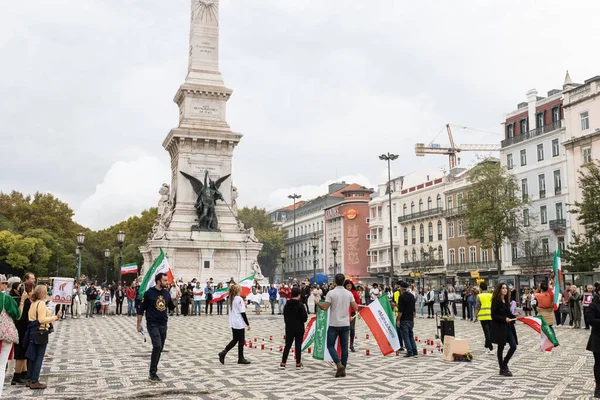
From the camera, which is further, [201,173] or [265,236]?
[265,236]

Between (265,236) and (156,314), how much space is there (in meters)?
92.3

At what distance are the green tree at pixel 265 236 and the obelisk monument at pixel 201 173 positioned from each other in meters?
58.4

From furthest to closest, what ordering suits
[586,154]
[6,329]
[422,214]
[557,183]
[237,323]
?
[422,214], [557,183], [586,154], [237,323], [6,329]

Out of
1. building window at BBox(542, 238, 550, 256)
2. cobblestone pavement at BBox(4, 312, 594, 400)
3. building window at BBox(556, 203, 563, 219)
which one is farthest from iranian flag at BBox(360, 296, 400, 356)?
building window at BBox(556, 203, 563, 219)

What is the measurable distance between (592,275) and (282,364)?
1857cm

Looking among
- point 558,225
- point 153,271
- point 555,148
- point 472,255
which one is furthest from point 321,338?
point 472,255

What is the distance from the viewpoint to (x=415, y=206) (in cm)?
7381

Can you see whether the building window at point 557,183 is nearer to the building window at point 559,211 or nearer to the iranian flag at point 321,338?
the building window at point 559,211

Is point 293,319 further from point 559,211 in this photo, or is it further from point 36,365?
point 559,211

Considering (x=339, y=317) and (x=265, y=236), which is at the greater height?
(x=265, y=236)

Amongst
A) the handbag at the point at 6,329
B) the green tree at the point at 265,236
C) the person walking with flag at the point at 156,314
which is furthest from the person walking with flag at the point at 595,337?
the green tree at the point at 265,236

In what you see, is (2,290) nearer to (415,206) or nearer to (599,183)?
(599,183)

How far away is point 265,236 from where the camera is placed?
4063 inches

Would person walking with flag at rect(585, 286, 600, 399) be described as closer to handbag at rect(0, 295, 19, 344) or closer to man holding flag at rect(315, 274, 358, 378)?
man holding flag at rect(315, 274, 358, 378)
